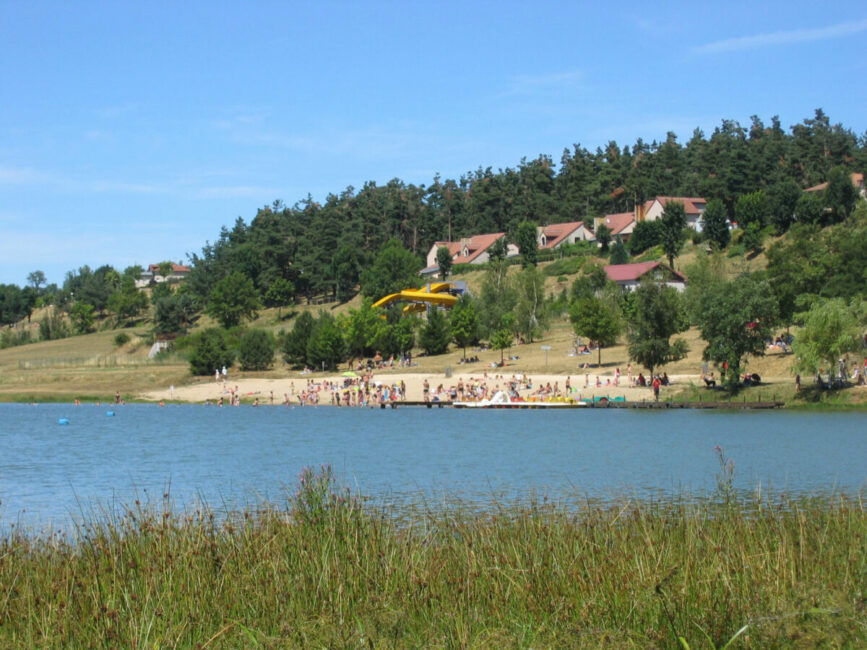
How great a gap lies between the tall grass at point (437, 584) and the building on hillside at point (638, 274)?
7545 cm

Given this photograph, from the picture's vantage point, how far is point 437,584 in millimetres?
8633

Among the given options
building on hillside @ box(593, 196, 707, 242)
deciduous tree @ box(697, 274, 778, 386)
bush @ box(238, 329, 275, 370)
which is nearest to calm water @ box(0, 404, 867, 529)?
deciduous tree @ box(697, 274, 778, 386)

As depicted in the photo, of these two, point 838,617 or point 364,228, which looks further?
point 364,228

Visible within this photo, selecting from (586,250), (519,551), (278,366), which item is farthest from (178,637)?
(586,250)

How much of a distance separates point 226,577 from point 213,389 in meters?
62.5

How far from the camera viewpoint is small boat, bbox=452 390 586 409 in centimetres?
5128

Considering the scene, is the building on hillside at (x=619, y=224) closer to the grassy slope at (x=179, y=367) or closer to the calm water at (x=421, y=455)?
the grassy slope at (x=179, y=367)

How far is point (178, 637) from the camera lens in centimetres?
728

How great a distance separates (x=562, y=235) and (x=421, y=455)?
285 ft

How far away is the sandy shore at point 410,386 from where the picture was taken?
53.2 m

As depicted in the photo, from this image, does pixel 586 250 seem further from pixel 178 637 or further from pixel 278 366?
pixel 178 637

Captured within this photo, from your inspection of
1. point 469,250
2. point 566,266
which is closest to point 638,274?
point 566,266

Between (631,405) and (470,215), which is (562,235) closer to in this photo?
(470,215)

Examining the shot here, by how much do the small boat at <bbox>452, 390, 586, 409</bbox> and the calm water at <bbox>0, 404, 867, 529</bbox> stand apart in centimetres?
166
